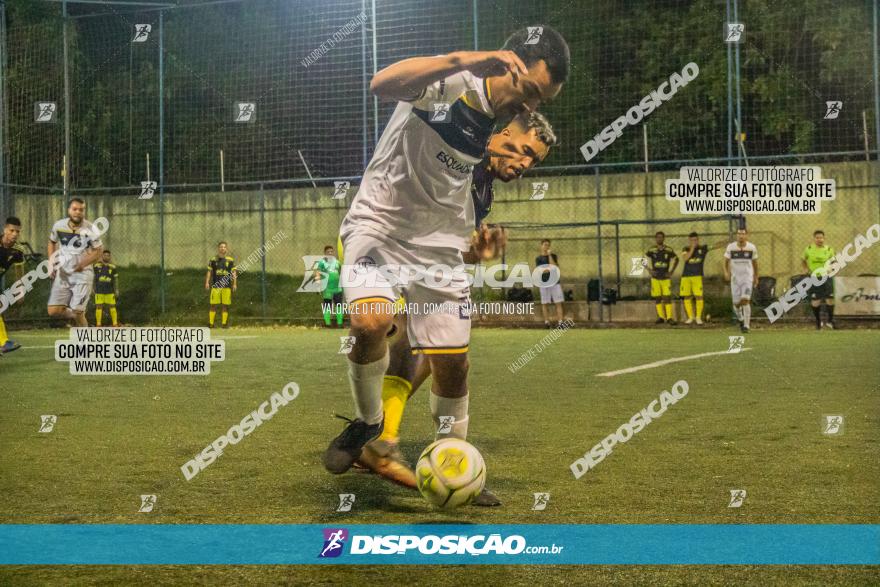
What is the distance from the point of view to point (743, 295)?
17.6 m

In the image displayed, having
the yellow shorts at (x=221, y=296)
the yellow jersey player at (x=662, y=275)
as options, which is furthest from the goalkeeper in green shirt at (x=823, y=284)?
the yellow shorts at (x=221, y=296)

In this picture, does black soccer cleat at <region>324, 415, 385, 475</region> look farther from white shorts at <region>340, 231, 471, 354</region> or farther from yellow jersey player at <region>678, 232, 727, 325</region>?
yellow jersey player at <region>678, 232, 727, 325</region>

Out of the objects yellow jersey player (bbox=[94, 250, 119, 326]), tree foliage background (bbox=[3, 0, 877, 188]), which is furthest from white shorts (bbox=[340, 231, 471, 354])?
tree foliage background (bbox=[3, 0, 877, 188])

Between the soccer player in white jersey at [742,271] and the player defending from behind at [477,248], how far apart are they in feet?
42.8

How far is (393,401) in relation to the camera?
17.3 feet

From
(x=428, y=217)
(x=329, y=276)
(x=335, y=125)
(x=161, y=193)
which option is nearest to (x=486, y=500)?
(x=428, y=217)

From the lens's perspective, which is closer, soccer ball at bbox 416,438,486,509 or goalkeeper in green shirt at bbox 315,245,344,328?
soccer ball at bbox 416,438,486,509

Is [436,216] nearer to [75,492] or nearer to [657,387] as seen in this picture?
[75,492]

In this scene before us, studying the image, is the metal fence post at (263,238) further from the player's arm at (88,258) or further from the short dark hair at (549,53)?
the short dark hair at (549,53)

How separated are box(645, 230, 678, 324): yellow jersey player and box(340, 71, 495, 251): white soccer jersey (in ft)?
50.6

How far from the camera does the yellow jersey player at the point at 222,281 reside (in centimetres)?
2077

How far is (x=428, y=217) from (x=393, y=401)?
104 cm

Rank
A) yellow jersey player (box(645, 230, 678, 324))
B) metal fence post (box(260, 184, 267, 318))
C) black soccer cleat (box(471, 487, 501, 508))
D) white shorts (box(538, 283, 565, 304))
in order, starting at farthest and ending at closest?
1. metal fence post (box(260, 184, 267, 318))
2. white shorts (box(538, 283, 565, 304))
3. yellow jersey player (box(645, 230, 678, 324))
4. black soccer cleat (box(471, 487, 501, 508))

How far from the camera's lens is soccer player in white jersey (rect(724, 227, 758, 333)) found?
17.4 meters
